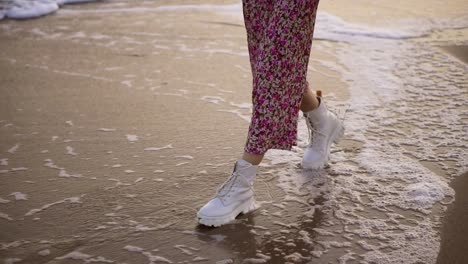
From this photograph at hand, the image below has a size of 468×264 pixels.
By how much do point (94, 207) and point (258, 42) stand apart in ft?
2.92

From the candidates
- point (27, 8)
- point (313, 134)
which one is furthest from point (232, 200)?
point (27, 8)

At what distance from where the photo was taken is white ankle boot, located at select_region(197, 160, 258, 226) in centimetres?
208

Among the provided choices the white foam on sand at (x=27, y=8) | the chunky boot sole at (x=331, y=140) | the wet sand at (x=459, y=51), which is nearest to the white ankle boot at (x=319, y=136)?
the chunky boot sole at (x=331, y=140)

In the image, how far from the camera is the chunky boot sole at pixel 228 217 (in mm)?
2076

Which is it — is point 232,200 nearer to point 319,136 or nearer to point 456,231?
point 319,136

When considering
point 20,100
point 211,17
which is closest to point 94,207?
point 20,100

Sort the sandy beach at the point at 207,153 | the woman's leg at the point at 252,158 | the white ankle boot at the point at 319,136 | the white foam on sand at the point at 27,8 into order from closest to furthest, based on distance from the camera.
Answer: the sandy beach at the point at 207,153 < the woman's leg at the point at 252,158 < the white ankle boot at the point at 319,136 < the white foam on sand at the point at 27,8

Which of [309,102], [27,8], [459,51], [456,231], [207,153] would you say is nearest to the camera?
[456,231]

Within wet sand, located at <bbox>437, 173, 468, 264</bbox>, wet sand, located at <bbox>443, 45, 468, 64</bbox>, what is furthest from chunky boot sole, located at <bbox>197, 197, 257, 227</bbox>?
wet sand, located at <bbox>443, 45, 468, 64</bbox>

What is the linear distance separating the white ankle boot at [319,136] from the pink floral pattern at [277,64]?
479 millimetres

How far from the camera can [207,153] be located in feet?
8.91

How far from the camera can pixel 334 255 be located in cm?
191

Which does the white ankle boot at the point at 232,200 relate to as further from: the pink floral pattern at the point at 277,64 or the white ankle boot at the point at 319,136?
the white ankle boot at the point at 319,136

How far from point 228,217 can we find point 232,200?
6cm
